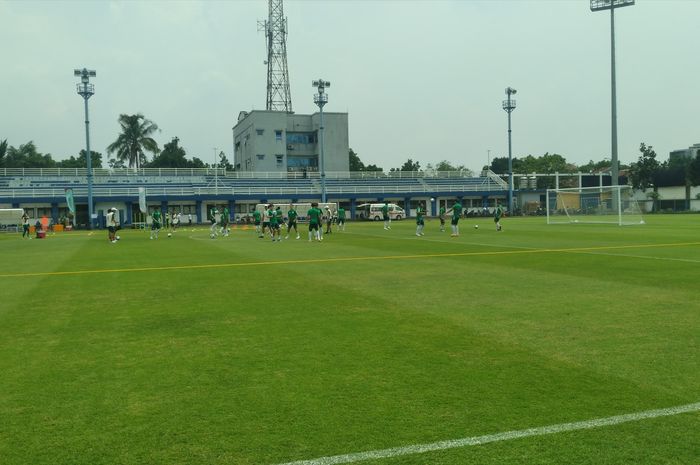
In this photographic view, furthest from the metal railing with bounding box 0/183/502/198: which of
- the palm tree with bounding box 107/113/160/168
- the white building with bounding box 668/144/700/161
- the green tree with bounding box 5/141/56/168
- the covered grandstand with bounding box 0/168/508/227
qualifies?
the white building with bounding box 668/144/700/161

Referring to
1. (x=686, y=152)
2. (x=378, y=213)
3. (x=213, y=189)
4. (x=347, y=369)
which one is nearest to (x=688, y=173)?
(x=686, y=152)

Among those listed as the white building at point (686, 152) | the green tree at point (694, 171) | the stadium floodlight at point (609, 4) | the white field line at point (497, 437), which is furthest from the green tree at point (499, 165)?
the white field line at point (497, 437)

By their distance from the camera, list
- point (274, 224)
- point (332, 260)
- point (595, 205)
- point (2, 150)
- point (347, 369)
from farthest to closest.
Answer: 1. point (2, 150)
2. point (595, 205)
3. point (274, 224)
4. point (332, 260)
5. point (347, 369)

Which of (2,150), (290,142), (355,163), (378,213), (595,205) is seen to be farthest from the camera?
(355,163)

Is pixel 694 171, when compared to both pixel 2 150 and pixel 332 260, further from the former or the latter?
pixel 2 150

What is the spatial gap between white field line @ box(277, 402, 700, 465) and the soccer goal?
145 ft

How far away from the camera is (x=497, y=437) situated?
4473 mm

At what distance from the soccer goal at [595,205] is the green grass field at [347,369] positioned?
3771 cm

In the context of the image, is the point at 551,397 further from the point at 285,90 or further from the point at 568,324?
the point at 285,90

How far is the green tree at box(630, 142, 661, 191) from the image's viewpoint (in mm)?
89562

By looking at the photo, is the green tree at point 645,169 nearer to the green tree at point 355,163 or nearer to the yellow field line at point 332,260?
the green tree at point 355,163

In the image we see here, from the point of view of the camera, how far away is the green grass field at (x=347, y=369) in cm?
441

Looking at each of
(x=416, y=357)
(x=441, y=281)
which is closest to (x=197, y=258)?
(x=441, y=281)

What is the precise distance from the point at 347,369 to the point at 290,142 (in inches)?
3600
